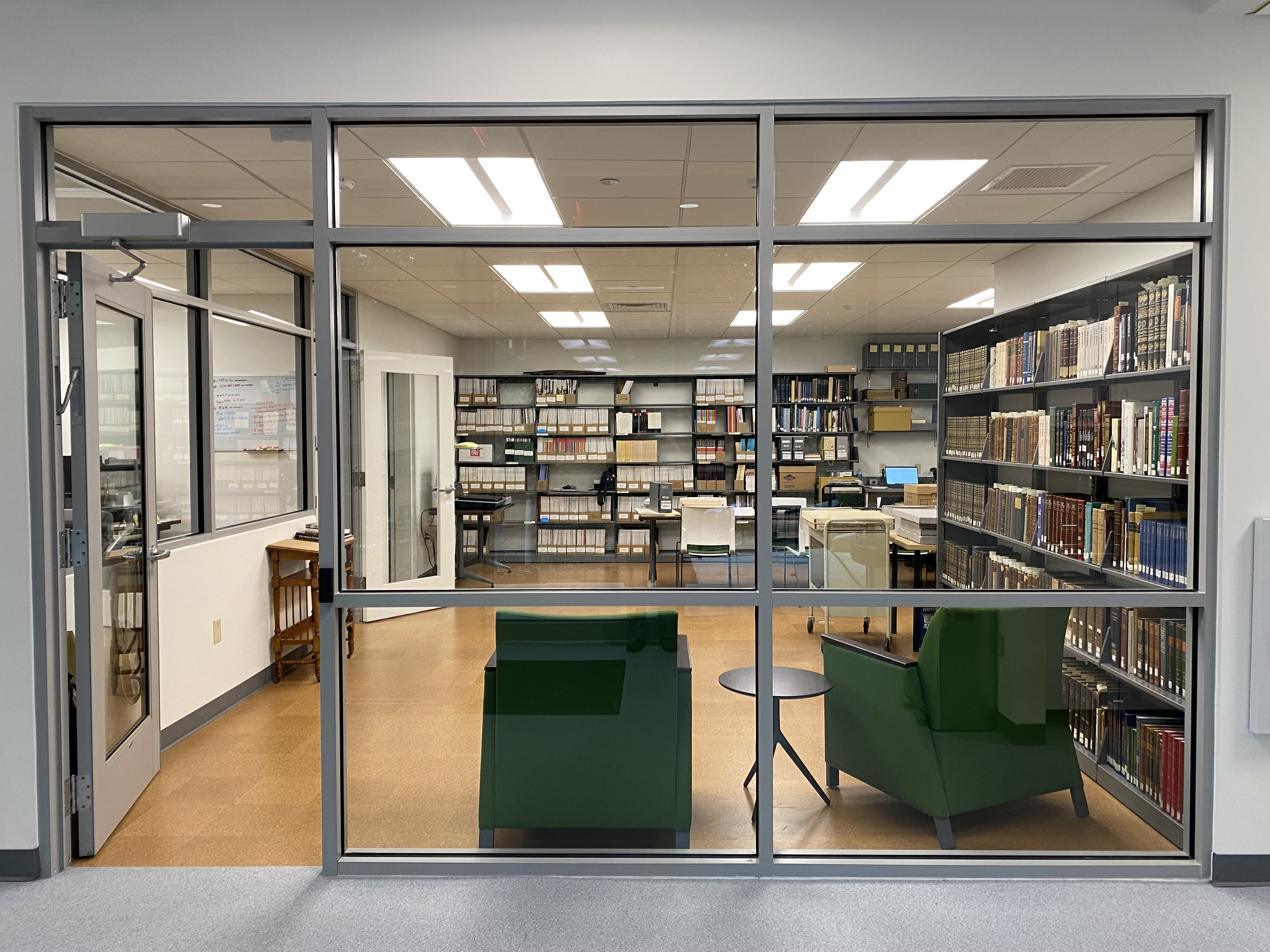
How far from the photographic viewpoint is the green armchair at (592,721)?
101 inches

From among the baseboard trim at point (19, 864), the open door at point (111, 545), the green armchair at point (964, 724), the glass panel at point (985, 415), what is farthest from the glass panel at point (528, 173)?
the baseboard trim at point (19, 864)

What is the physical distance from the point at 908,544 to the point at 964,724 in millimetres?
657

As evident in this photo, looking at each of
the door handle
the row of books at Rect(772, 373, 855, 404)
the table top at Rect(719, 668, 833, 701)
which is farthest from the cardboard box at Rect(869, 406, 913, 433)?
the door handle

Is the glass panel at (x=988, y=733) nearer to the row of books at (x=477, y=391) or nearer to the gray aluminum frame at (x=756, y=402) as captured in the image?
the gray aluminum frame at (x=756, y=402)

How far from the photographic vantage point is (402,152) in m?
2.53

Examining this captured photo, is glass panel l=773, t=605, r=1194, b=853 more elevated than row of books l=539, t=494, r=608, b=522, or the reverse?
row of books l=539, t=494, r=608, b=522

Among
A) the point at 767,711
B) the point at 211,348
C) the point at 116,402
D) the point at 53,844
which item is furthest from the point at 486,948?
the point at 211,348

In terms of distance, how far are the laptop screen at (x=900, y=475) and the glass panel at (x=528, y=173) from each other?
1.00m

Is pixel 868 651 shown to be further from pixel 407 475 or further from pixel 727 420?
pixel 407 475

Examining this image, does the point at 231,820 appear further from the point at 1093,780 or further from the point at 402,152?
the point at 1093,780

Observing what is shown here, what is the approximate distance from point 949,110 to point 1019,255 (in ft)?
1.77

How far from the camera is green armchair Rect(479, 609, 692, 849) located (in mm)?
2576

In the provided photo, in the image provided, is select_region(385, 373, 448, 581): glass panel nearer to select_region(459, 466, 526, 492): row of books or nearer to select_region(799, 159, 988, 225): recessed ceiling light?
select_region(459, 466, 526, 492): row of books

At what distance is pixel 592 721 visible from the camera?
8.47 feet
